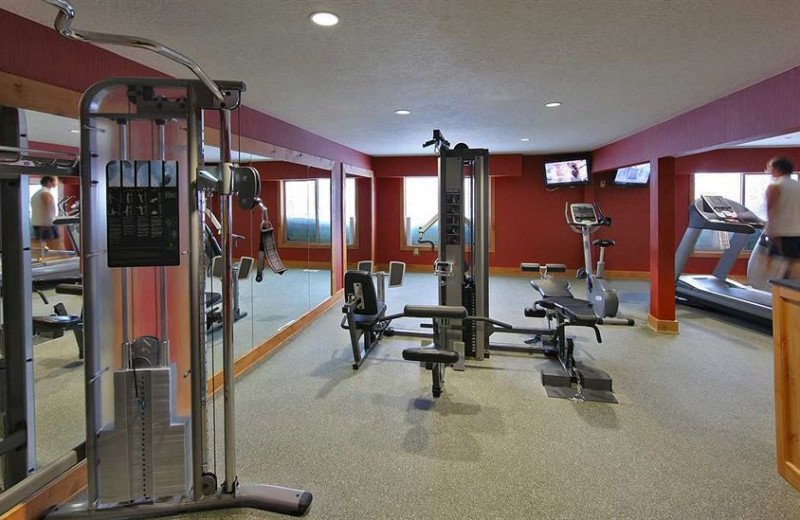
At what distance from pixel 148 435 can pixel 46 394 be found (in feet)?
2.35

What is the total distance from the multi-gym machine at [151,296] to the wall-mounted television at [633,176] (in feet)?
24.6

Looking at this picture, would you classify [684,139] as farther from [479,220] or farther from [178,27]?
[178,27]

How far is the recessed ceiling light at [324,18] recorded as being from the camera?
1.99m

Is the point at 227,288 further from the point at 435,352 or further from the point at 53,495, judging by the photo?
the point at 435,352

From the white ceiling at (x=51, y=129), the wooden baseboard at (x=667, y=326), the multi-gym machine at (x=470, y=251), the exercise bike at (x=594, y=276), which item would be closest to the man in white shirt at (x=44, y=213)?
the white ceiling at (x=51, y=129)

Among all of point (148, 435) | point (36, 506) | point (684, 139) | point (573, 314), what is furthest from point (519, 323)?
point (36, 506)

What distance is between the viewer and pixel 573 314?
328 centimetres

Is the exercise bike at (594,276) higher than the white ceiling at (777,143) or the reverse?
the reverse

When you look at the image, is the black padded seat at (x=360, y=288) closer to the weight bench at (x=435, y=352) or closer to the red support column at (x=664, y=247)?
the weight bench at (x=435, y=352)

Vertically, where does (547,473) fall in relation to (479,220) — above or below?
below

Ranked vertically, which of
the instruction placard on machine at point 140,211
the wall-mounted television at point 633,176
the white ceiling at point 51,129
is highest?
the wall-mounted television at point 633,176

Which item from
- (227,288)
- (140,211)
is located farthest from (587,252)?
(140,211)

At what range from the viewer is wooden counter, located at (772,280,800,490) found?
2.03m

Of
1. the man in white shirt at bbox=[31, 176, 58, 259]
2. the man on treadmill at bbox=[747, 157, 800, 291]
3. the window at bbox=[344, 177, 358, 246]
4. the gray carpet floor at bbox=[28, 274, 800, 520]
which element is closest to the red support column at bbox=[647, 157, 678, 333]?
the gray carpet floor at bbox=[28, 274, 800, 520]
